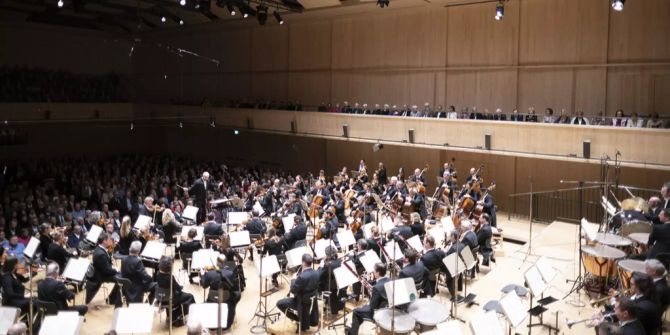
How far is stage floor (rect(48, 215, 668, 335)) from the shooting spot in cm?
841

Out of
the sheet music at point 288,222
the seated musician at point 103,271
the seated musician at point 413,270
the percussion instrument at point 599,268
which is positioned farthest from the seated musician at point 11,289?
the percussion instrument at point 599,268

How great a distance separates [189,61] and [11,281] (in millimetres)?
23034

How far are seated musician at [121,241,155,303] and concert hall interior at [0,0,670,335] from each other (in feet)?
0.17

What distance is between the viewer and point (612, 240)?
8.42 m

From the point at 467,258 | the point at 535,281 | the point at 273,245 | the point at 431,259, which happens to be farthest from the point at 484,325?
the point at 273,245

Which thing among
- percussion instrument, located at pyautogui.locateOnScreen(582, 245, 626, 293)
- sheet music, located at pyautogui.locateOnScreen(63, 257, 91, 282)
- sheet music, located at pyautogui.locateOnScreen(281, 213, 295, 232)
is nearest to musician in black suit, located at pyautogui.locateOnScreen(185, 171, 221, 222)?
sheet music, located at pyautogui.locateOnScreen(281, 213, 295, 232)

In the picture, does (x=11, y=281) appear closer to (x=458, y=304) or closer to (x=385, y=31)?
(x=458, y=304)

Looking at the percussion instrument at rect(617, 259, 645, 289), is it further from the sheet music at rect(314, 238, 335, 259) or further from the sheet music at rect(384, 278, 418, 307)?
the sheet music at rect(314, 238, 335, 259)

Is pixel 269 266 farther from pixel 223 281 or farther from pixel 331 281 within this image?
pixel 331 281

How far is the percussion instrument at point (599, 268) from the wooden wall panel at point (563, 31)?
9.42 m

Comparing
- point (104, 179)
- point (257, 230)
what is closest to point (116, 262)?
point (257, 230)

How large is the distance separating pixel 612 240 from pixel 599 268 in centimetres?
59

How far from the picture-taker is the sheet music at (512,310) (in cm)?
620

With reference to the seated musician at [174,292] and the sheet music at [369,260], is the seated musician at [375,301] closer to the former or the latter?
the sheet music at [369,260]
